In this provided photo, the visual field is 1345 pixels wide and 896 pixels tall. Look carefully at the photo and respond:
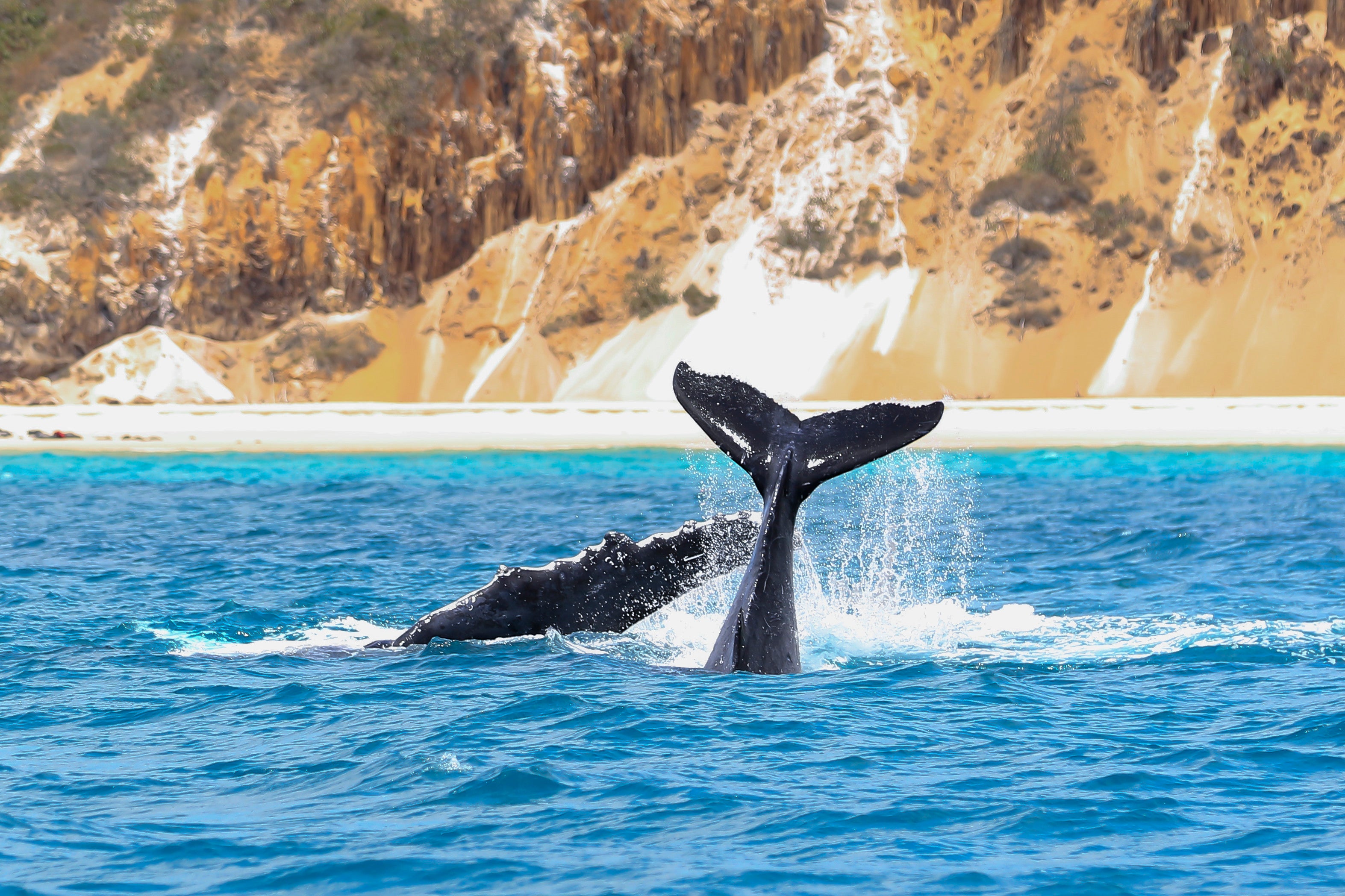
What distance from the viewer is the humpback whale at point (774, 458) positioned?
35.7 ft

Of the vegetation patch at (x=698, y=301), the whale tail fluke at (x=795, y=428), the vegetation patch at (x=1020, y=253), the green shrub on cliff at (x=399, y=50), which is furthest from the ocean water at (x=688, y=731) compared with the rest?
the green shrub on cliff at (x=399, y=50)

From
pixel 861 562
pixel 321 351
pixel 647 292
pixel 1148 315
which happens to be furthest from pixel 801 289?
pixel 861 562

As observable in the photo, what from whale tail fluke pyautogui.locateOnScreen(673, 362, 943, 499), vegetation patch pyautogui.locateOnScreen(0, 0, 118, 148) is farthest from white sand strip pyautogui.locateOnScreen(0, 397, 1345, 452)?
whale tail fluke pyautogui.locateOnScreen(673, 362, 943, 499)

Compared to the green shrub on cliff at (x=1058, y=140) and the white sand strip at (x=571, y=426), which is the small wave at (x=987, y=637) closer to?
the white sand strip at (x=571, y=426)

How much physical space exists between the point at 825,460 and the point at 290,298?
50944 millimetres

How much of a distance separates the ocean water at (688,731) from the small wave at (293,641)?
0.20 feet

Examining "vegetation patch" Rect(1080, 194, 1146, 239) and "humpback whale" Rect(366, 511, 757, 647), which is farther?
"vegetation patch" Rect(1080, 194, 1146, 239)

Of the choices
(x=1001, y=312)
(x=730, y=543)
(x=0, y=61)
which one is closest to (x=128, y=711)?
(x=730, y=543)

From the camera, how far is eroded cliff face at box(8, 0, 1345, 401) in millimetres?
53344

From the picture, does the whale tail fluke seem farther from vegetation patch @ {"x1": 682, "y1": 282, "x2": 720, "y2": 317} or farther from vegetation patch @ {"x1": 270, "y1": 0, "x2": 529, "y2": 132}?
vegetation patch @ {"x1": 270, "y1": 0, "x2": 529, "y2": 132}

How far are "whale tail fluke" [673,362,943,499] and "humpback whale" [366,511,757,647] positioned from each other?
0.60m

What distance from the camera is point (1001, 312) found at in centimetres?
5416

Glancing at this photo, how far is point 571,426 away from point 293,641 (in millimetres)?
29908

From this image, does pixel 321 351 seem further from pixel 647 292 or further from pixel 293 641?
pixel 293 641
